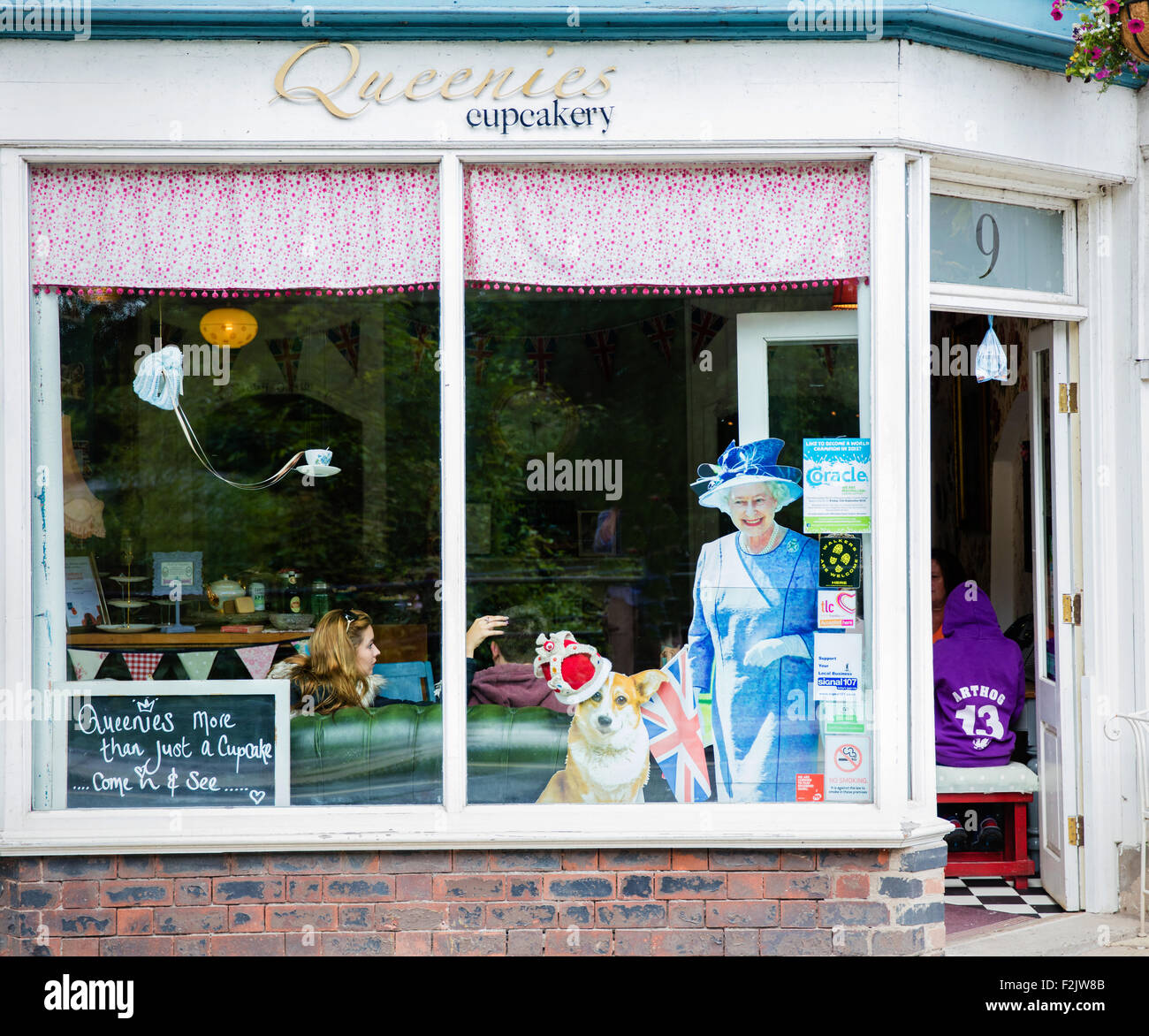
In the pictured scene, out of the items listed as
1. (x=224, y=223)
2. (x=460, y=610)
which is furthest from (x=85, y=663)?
(x=224, y=223)

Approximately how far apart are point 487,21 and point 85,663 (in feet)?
9.33

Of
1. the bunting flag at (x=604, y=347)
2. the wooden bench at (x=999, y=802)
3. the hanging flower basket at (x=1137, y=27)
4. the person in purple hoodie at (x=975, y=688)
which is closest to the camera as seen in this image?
the hanging flower basket at (x=1137, y=27)

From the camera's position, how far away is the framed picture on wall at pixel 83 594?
4309 millimetres

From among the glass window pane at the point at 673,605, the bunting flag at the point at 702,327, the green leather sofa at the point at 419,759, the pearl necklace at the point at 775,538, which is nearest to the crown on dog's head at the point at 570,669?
the glass window pane at the point at 673,605

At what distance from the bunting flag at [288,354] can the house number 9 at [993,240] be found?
10.3ft

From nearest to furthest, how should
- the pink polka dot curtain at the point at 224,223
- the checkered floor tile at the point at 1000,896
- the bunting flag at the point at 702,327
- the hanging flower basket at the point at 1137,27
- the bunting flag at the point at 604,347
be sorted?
the hanging flower basket at the point at 1137,27
the pink polka dot curtain at the point at 224,223
the bunting flag at the point at 702,327
the bunting flag at the point at 604,347
the checkered floor tile at the point at 1000,896

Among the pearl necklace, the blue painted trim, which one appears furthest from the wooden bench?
the blue painted trim

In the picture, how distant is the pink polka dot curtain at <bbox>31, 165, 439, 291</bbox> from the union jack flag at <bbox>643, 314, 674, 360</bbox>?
0.93m

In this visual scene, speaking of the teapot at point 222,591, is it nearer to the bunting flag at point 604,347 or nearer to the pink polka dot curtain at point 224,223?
the pink polka dot curtain at point 224,223

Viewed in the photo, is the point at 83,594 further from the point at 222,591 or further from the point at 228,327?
the point at 228,327

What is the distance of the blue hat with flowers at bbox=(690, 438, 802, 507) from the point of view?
4348 mm

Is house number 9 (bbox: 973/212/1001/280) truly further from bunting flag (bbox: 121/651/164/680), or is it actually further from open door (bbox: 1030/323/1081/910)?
bunting flag (bbox: 121/651/164/680)

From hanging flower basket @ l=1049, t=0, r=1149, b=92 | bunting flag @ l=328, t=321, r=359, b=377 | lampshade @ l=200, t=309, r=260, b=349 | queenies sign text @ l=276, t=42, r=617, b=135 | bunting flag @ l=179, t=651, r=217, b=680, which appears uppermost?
hanging flower basket @ l=1049, t=0, r=1149, b=92

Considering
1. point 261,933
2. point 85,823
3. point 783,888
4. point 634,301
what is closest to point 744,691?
point 783,888
